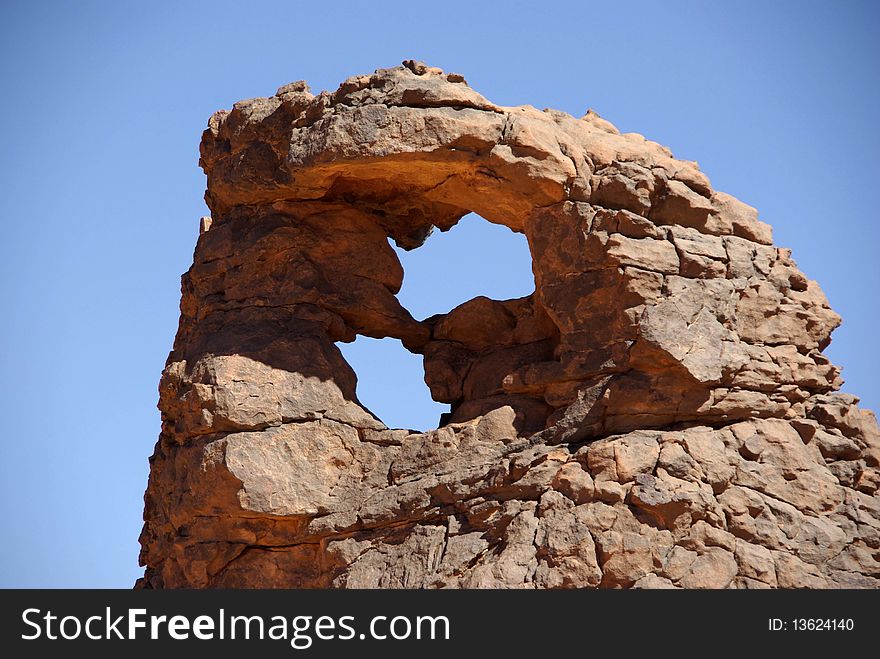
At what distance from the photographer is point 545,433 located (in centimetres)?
1580

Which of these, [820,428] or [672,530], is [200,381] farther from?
[820,428]

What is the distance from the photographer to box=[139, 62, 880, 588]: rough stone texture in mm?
14922

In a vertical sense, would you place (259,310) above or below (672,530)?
above

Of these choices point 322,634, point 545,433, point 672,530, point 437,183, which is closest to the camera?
point 322,634

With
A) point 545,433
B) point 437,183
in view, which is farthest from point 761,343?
point 437,183

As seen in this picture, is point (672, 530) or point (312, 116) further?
point (312, 116)

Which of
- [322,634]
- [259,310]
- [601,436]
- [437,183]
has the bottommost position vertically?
[322,634]

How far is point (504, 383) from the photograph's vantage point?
54.7ft

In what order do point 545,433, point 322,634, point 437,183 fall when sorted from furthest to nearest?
point 437,183 < point 545,433 < point 322,634

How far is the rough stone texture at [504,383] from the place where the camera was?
14.9 m

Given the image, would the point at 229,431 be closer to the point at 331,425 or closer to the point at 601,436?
the point at 331,425

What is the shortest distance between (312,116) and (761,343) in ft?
16.9

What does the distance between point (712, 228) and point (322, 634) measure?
605 cm

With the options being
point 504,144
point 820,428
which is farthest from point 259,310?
point 820,428
